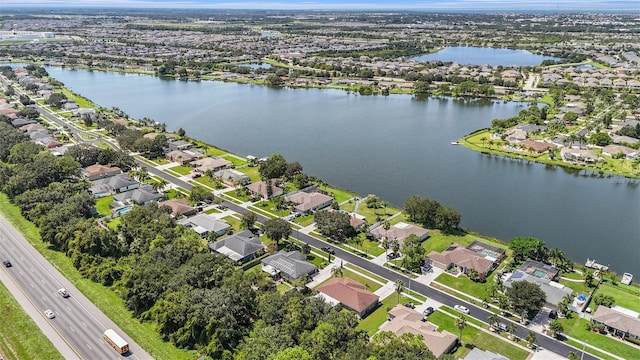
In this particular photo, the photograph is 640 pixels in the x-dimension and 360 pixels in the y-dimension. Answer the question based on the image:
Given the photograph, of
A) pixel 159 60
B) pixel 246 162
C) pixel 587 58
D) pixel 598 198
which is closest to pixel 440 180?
pixel 598 198

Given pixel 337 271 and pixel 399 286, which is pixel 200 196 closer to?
pixel 337 271

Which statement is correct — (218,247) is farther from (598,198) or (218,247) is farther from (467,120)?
(467,120)

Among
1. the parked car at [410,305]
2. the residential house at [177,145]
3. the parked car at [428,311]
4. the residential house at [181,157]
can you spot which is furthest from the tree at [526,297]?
the residential house at [177,145]

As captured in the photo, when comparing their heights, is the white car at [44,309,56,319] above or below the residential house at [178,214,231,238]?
below

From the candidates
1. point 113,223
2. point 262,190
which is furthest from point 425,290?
point 113,223

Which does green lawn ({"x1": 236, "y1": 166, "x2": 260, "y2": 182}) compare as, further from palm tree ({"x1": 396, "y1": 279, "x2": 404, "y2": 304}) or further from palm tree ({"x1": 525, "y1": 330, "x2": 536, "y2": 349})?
palm tree ({"x1": 525, "y1": 330, "x2": 536, "y2": 349})

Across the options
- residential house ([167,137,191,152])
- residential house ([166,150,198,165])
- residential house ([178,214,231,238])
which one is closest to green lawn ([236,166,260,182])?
residential house ([166,150,198,165])
